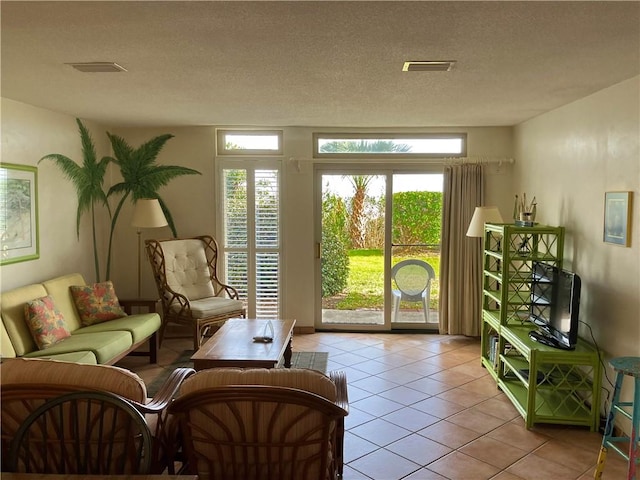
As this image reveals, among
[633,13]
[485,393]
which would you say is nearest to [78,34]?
[633,13]

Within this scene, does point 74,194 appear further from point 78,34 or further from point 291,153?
point 78,34

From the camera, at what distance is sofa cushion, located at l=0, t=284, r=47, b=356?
3705 millimetres

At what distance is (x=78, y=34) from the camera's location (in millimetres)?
2484

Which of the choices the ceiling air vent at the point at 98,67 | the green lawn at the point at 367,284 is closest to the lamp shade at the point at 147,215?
the green lawn at the point at 367,284

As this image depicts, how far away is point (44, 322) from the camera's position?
386cm

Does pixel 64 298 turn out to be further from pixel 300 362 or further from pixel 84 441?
pixel 84 441

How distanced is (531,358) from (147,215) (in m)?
4.02

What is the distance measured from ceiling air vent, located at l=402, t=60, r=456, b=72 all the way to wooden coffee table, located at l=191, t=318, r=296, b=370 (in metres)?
2.18

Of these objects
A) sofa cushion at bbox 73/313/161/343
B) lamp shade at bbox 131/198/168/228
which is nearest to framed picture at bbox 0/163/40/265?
sofa cushion at bbox 73/313/161/343

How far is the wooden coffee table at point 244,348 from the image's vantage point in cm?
356

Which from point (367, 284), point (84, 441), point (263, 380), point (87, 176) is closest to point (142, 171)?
point (87, 176)

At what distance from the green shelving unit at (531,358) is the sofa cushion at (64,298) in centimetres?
374

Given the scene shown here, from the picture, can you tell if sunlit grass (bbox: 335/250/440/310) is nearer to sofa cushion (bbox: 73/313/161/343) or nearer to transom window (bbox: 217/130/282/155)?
transom window (bbox: 217/130/282/155)

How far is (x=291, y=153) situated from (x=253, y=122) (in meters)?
0.61
